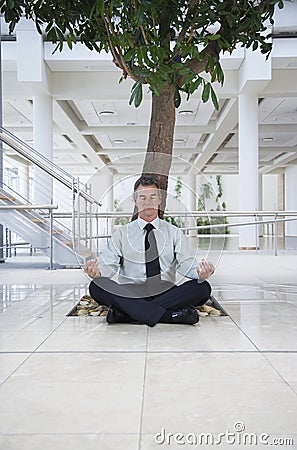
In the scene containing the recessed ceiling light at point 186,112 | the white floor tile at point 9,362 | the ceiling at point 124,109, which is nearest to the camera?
the white floor tile at point 9,362

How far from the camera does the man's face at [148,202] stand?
2633 mm

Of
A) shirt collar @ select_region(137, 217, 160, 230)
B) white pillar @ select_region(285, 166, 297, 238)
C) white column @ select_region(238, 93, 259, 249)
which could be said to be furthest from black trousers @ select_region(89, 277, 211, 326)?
white pillar @ select_region(285, 166, 297, 238)

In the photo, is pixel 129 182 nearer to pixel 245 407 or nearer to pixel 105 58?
pixel 245 407

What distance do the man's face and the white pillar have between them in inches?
687

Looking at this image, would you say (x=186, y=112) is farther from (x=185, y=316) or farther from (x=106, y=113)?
(x=185, y=316)

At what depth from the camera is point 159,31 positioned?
2.45 meters

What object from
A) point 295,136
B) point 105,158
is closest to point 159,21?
point 295,136

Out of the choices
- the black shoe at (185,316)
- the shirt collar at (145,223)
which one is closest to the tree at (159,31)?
the shirt collar at (145,223)

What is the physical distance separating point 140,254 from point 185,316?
383mm

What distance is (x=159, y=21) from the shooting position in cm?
235

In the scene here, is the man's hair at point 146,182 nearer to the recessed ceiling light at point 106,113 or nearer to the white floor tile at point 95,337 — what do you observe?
the white floor tile at point 95,337

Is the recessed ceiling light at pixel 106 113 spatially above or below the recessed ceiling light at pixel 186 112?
above

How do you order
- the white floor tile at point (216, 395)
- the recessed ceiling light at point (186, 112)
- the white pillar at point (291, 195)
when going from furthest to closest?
the white pillar at point (291, 195), the recessed ceiling light at point (186, 112), the white floor tile at point (216, 395)

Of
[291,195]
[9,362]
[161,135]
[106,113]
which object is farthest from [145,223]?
[291,195]
